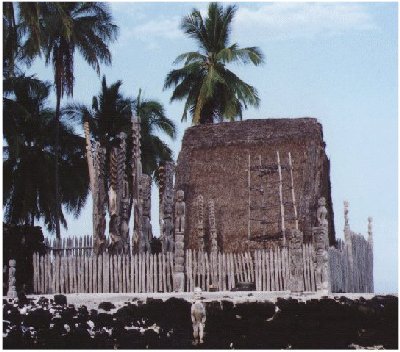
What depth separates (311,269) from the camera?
19.6 meters

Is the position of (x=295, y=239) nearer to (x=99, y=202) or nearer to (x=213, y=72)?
(x=99, y=202)

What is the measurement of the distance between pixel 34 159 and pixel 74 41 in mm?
4930

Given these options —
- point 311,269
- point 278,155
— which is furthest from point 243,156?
point 311,269

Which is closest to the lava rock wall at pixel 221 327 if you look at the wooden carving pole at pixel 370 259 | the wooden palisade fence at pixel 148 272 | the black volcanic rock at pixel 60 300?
the black volcanic rock at pixel 60 300

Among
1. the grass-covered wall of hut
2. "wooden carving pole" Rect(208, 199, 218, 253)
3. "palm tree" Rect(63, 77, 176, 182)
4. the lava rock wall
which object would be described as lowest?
the lava rock wall

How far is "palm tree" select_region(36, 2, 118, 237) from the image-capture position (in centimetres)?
2994

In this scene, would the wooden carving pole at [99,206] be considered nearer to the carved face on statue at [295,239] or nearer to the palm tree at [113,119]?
the carved face on statue at [295,239]

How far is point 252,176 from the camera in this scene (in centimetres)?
2711

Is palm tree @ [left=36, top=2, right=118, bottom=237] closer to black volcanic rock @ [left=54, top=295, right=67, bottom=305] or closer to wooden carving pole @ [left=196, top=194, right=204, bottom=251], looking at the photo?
wooden carving pole @ [left=196, top=194, right=204, bottom=251]

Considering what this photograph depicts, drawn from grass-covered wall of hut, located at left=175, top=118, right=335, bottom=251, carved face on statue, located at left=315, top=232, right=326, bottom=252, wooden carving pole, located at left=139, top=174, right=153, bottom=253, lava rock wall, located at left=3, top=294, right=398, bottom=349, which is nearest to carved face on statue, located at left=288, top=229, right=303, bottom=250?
carved face on statue, located at left=315, top=232, right=326, bottom=252

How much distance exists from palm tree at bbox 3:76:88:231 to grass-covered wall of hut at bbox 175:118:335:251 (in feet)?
20.9

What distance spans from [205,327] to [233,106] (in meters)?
22.5

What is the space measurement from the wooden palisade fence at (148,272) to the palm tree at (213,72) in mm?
14435

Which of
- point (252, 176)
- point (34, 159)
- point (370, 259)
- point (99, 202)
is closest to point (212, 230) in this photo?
point (252, 176)
